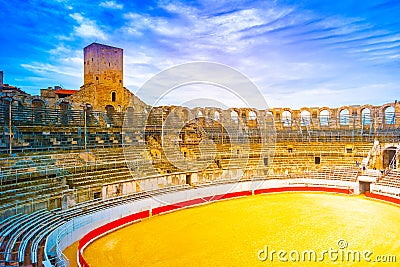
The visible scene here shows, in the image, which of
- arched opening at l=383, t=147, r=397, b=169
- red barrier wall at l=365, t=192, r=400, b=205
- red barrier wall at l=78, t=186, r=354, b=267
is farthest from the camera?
arched opening at l=383, t=147, r=397, b=169

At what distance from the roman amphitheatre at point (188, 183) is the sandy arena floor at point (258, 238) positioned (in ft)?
0.25

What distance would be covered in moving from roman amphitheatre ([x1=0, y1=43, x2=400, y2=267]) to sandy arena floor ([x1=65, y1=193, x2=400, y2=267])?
77 millimetres

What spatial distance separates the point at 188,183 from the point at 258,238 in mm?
10355

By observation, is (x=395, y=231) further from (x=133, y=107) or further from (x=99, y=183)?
(x=133, y=107)

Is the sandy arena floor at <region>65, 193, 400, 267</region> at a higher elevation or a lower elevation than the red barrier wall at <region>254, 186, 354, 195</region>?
lower

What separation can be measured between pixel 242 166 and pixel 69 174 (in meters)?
14.3

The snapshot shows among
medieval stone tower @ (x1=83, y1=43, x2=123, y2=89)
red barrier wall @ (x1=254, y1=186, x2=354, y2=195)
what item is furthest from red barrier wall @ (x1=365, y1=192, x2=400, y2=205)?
medieval stone tower @ (x1=83, y1=43, x2=123, y2=89)

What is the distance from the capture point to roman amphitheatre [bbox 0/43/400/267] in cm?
1146

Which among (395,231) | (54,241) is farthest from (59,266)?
(395,231)

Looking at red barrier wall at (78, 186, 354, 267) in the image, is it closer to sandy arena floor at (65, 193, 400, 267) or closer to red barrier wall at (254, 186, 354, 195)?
red barrier wall at (254, 186, 354, 195)

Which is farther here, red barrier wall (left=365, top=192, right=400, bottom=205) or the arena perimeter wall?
red barrier wall (left=365, top=192, right=400, bottom=205)

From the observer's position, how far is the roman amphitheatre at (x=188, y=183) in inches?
451

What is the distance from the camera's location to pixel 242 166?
26.2m

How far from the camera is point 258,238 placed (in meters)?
13.1
